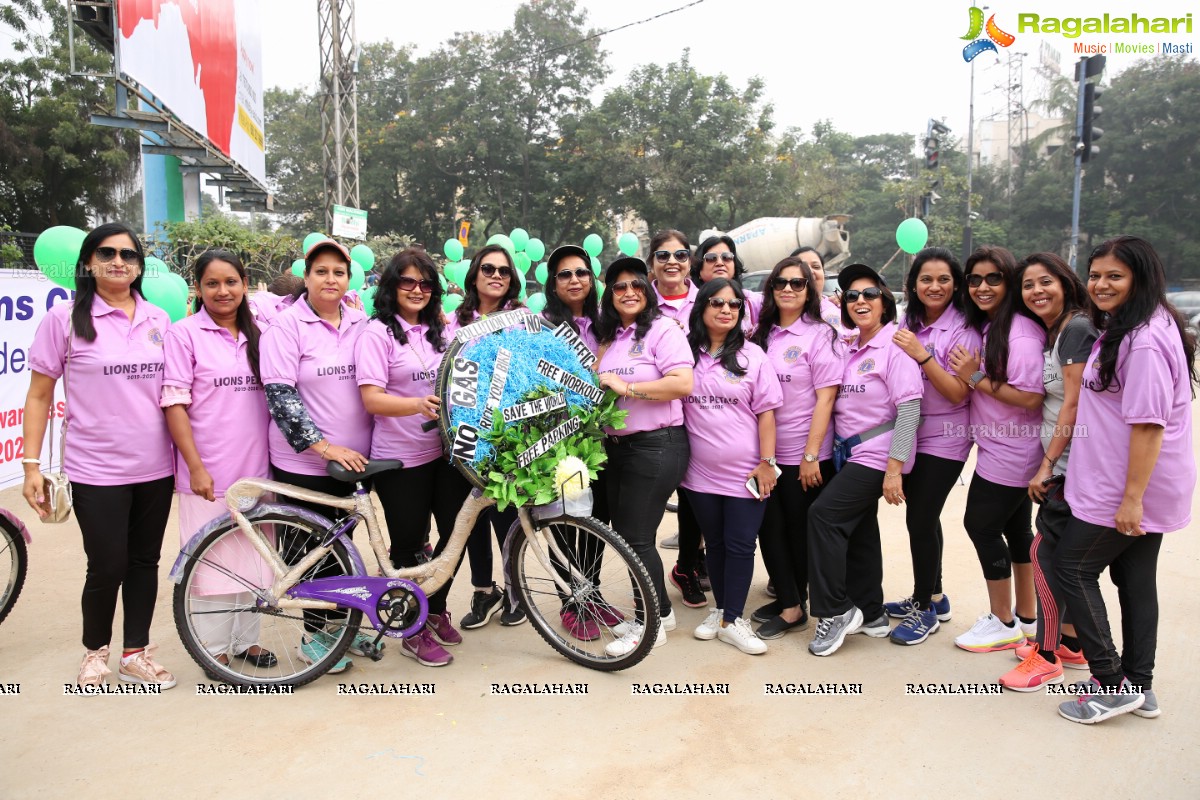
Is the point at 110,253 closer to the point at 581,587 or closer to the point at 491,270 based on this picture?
the point at 491,270

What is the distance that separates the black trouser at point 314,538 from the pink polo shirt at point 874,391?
2143 millimetres

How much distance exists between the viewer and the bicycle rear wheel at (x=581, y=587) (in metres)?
3.21

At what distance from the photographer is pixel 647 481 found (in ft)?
11.2

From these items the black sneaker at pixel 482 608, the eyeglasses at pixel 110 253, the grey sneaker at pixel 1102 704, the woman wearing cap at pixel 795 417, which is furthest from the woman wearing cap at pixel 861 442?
the eyeglasses at pixel 110 253

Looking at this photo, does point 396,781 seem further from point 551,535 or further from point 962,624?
point 962,624

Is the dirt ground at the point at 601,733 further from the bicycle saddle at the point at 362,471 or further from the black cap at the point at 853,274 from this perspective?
the black cap at the point at 853,274

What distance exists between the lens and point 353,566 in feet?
10.7

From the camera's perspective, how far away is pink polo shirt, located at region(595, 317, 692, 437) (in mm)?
3361

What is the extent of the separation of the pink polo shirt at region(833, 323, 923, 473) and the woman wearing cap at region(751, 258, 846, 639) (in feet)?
0.23

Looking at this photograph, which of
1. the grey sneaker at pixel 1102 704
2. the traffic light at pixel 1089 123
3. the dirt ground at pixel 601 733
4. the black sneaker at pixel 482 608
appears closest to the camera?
the dirt ground at pixel 601 733

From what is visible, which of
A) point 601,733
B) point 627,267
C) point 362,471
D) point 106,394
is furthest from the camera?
point 627,267

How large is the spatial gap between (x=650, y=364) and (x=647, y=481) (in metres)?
0.49

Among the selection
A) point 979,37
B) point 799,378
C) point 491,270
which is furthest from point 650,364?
point 979,37

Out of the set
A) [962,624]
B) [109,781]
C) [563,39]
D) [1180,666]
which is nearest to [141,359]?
[109,781]
